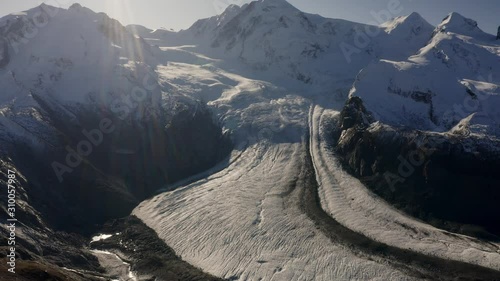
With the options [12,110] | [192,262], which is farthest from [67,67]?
[192,262]

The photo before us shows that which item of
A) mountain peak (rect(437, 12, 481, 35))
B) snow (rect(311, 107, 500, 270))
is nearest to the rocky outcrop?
snow (rect(311, 107, 500, 270))

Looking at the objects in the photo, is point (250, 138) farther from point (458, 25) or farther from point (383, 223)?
point (458, 25)

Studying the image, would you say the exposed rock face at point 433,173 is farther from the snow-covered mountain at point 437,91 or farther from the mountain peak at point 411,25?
the mountain peak at point 411,25

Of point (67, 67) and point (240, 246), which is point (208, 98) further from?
point (240, 246)

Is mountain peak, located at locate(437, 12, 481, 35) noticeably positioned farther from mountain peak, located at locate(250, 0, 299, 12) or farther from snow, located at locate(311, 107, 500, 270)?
snow, located at locate(311, 107, 500, 270)

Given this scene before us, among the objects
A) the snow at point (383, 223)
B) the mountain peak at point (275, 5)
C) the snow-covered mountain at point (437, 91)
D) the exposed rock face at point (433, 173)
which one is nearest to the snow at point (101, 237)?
the snow at point (383, 223)

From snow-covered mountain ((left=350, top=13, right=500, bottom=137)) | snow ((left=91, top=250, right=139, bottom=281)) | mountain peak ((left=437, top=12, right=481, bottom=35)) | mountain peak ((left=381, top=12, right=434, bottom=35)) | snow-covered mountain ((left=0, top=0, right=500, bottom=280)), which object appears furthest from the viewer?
mountain peak ((left=381, top=12, right=434, bottom=35))

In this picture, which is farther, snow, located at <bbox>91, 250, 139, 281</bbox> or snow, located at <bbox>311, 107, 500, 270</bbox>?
snow, located at <bbox>91, 250, 139, 281</bbox>
